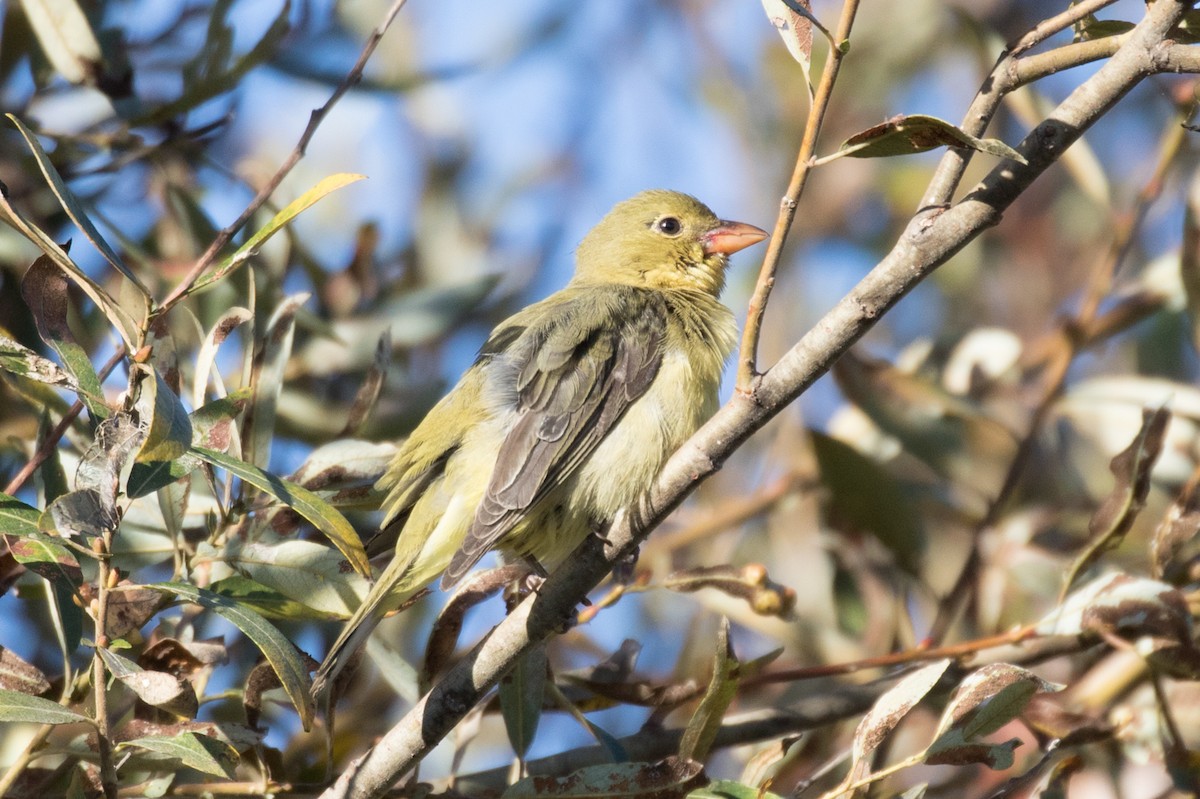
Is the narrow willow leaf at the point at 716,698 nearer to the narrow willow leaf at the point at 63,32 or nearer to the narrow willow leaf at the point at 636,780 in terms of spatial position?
the narrow willow leaf at the point at 636,780

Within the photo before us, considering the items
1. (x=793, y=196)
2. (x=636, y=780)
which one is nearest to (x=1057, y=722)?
(x=636, y=780)

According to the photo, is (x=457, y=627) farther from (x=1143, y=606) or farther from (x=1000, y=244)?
(x=1000, y=244)

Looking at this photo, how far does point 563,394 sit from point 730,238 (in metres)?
1.31

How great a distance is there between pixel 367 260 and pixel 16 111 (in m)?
1.09

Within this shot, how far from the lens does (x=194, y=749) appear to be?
2174 millimetres

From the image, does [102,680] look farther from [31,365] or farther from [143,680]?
[31,365]

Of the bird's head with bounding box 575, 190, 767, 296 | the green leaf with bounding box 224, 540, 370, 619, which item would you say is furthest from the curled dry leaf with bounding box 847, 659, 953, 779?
the bird's head with bounding box 575, 190, 767, 296

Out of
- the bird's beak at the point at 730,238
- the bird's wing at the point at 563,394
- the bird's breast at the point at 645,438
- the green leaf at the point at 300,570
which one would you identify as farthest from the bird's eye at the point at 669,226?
the green leaf at the point at 300,570

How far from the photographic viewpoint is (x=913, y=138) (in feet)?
6.89

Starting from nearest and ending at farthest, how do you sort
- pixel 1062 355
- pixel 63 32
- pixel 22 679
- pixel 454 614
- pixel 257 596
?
pixel 22 679 → pixel 257 596 → pixel 454 614 → pixel 63 32 → pixel 1062 355

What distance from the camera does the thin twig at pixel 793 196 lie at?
195cm

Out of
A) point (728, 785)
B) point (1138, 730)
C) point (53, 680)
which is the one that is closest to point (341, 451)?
point (53, 680)

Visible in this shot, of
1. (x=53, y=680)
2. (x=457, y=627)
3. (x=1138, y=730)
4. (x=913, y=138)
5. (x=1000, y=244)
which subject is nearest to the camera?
(x=913, y=138)

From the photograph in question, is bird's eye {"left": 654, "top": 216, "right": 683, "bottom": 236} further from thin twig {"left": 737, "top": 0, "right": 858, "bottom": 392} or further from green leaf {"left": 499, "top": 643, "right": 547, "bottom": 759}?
thin twig {"left": 737, "top": 0, "right": 858, "bottom": 392}
